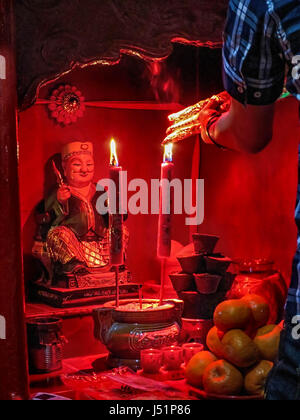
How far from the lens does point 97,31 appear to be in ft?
6.15

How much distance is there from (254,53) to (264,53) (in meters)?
0.02

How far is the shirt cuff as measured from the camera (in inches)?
35.0

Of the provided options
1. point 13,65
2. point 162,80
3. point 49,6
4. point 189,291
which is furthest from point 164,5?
point 162,80

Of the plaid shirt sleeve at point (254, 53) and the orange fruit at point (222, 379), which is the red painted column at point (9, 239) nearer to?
the orange fruit at point (222, 379)

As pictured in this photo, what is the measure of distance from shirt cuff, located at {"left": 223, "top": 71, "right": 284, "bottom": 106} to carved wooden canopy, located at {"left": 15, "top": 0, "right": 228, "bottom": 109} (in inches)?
41.2

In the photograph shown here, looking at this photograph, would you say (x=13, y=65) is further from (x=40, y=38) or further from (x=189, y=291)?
(x=189, y=291)

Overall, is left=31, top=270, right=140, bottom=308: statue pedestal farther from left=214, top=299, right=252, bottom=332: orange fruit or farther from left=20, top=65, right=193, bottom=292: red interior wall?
left=214, top=299, right=252, bottom=332: orange fruit

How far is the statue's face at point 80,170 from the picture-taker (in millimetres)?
3631

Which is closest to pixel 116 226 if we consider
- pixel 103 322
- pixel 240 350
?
pixel 103 322

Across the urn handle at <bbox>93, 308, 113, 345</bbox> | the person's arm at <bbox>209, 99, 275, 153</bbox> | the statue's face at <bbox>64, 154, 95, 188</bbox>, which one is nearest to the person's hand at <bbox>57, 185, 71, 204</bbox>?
the statue's face at <bbox>64, 154, 95, 188</bbox>

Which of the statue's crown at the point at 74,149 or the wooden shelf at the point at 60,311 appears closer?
the wooden shelf at the point at 60,311

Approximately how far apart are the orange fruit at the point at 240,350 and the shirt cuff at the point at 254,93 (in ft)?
3.27

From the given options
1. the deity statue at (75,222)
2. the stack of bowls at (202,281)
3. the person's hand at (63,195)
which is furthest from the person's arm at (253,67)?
the person's hand at (63,195)

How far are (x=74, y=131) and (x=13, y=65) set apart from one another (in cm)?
199
